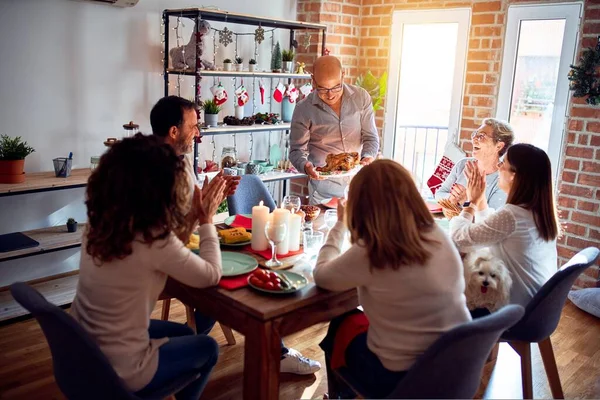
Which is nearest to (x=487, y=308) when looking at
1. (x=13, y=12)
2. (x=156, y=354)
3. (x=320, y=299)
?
(x=320, y=299)

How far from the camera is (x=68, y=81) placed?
3.37m

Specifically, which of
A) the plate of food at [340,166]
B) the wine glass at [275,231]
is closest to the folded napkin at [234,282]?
the wine glass at [275,231]

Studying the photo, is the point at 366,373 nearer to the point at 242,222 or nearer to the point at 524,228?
the point at 524,228

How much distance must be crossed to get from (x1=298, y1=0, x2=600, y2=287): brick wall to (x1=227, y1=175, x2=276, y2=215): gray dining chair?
198cm

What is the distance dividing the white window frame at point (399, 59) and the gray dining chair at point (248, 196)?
1.97 metres

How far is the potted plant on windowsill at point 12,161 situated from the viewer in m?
2.94

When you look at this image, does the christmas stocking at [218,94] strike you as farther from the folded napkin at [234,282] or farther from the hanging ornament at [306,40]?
the folded napkin at [234,282]

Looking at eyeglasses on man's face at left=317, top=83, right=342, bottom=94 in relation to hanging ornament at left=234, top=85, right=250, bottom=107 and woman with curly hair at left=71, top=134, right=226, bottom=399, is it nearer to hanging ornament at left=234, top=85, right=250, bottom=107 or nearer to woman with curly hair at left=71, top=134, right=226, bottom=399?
hanging ornament at left=234, top=85, right=250, bottom=107

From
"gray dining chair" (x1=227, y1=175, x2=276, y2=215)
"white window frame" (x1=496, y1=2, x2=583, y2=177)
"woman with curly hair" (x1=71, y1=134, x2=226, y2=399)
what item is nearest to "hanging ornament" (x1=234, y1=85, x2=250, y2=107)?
"gray dining chair" (x1=227, y1=175, x2=276, y2=215)

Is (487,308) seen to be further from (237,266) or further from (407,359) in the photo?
(237,266)

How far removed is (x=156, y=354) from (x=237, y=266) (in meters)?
0.41

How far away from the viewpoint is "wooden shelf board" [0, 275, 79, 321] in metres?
3.03

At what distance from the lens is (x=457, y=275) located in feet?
5.22

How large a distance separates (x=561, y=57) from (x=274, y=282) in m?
2.94
